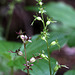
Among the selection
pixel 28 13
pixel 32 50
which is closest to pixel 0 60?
pixel 32 50

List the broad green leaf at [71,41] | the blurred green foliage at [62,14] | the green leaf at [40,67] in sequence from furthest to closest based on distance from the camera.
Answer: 1. the blurred green foliage at [62,14]
2. the broad green leaf at [71,41]
3. the green leaf at [40,67]

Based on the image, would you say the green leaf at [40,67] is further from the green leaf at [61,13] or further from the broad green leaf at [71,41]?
the green leaf at [61,13]

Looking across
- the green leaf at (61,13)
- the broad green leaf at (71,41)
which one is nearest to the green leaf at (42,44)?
the broad green leaf at (71,41)

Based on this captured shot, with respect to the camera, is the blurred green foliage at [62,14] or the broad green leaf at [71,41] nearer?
the broad green leaf at [71,41]

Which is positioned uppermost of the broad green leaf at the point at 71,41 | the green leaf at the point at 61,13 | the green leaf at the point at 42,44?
the green leaf at the point at 61,13

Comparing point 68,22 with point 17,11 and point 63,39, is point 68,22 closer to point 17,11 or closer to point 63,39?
point 63,39

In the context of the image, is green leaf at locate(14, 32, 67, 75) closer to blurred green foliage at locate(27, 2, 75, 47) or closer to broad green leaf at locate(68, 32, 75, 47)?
broad green leaf at locate(68, 32, 75, 47)

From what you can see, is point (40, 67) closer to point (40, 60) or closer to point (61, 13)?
point (40, 60)

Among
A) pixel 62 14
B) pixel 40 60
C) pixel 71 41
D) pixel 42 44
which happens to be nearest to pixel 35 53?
pixel 40 60

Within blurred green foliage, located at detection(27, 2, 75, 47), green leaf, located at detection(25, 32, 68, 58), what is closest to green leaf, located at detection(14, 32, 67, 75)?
green leaf, located at detection(25, 32, 68, 58)

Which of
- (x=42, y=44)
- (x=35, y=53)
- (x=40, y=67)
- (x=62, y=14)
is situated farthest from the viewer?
(x=62, y=14)

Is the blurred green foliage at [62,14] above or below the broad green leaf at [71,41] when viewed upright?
above

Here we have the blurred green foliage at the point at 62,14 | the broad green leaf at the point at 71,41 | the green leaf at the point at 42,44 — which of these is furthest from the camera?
the blurred green foliage at the point at 62,14
